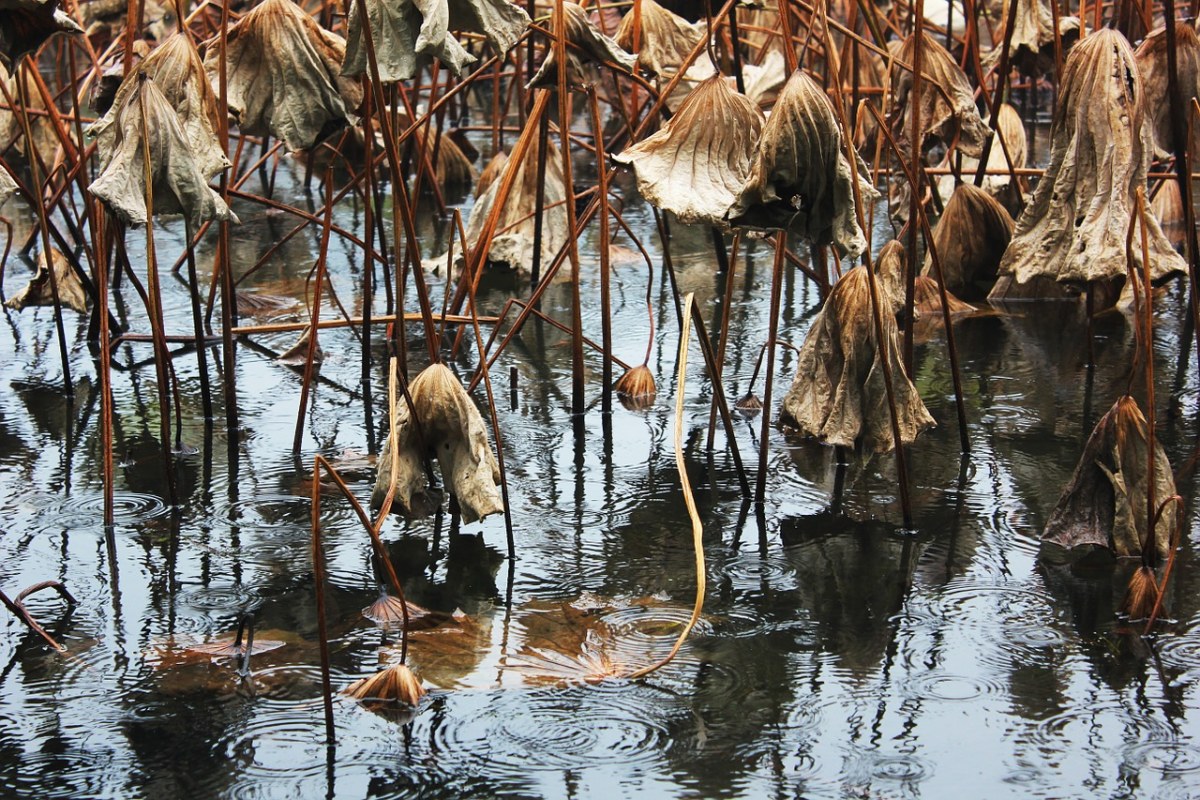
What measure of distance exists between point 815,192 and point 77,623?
1.47m

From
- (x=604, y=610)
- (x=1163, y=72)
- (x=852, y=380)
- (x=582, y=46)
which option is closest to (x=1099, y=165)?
(x=1163, y=72)

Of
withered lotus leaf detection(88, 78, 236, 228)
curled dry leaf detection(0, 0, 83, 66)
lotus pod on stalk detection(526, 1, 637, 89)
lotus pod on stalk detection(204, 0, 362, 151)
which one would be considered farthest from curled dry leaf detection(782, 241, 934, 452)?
curled dry leaf detection(0, 0, 83, 66)

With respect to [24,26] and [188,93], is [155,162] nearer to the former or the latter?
[188,93]

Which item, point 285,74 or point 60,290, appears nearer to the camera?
point 285,74

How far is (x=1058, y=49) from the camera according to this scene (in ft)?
11.8

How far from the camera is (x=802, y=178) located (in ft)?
8.19

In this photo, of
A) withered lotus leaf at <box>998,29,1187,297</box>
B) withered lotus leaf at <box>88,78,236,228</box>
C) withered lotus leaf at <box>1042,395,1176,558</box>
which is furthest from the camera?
withered lotus leaf at <box>998,29,1187,297</box>

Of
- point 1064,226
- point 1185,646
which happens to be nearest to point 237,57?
point 1064,226

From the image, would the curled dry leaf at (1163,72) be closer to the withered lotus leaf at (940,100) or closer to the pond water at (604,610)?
the withered lotus leaf at (940,100)

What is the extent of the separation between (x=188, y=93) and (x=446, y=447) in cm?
90

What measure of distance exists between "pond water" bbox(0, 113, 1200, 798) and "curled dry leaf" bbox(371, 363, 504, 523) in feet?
0.49

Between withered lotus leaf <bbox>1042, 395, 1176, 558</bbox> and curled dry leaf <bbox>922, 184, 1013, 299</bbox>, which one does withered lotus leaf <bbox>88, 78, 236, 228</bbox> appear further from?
curled dry leaf <bbox>922, 184, 1013, 299</bbox>

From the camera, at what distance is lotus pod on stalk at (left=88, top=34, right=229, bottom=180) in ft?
9.27

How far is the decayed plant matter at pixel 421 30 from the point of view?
98.7 inches
